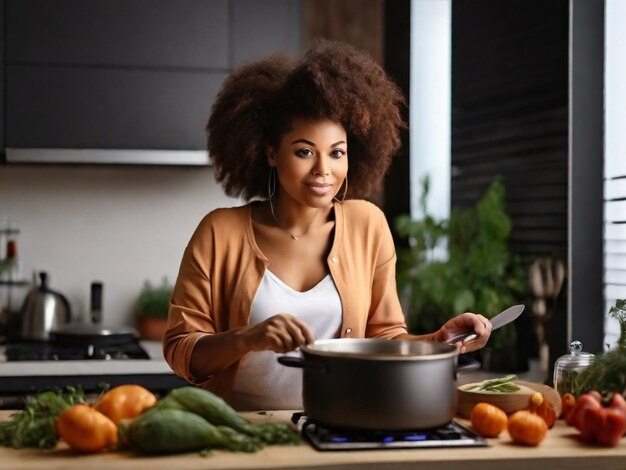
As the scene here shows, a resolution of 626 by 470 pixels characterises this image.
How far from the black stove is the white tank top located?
1.13m

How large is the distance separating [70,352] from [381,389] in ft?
6.16

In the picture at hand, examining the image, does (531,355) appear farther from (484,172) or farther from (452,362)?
(452,362)

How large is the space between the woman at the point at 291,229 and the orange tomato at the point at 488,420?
10.0 inches

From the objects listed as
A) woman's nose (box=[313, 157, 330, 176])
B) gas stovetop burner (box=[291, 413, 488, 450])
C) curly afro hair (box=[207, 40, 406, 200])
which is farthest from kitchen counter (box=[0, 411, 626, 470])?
curly afro hair (box=[207, 40, 406, 200])

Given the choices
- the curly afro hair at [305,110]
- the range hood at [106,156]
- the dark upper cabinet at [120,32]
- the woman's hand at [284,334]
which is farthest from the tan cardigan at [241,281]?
the dark upper cabinet at [120,32]

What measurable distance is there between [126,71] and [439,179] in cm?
139

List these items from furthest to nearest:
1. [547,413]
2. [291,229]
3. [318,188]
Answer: [291,229], [318,188], [547,413]

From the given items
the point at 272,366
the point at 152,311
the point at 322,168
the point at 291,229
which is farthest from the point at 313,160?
the point at 152,311

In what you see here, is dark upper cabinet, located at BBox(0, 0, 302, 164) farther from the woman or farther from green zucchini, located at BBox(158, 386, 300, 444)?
green zucchini, located at BBox(158, 386, 300, 444)

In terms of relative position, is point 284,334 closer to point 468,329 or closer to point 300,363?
point 300,363

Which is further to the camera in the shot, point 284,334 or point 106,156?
point 106,156

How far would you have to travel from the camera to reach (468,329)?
1.76m

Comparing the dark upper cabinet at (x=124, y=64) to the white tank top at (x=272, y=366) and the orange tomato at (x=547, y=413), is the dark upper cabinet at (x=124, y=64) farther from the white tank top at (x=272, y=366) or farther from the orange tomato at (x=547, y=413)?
the orange tomato at (x=547, y=413)

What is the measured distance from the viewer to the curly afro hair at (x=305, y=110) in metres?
1.93
